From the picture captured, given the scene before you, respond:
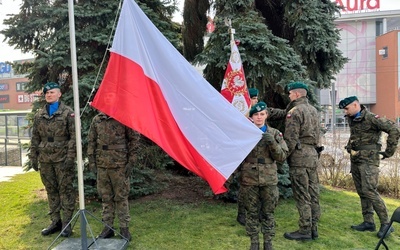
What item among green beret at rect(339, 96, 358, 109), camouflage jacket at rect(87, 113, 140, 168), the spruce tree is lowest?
camouflage jacket at rect(87, 113, 140, 168)

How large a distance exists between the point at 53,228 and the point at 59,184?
0.68m

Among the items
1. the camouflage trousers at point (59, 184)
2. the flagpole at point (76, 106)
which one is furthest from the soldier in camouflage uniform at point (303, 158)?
the camouflage trousers at point (59, 184)

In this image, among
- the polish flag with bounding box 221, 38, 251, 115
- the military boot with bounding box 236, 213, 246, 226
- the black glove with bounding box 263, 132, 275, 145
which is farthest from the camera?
the polish flag with bounding box 221, 38, 251, 115

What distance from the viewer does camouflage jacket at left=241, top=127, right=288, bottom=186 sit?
163 inches

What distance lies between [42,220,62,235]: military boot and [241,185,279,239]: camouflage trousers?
2.77 meters

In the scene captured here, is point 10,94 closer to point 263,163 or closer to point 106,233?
point 106,233

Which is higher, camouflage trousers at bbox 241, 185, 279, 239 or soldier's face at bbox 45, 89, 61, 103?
soldier's face at bbox 45, 89, 61, 103

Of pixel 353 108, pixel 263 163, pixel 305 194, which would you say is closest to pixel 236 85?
pixel 353 108

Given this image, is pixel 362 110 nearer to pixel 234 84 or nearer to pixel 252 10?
pixel 234 84

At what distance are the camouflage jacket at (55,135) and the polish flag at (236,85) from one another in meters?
2.44

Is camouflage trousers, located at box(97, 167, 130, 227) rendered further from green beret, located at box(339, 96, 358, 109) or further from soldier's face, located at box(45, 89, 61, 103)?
green beret, located at box(339, 96, 358, 109)

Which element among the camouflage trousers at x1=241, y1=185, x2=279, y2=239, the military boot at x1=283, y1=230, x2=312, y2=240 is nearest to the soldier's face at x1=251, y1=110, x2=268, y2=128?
the camouflage trousers at x1=241, y1=185, x2=279, y2=239

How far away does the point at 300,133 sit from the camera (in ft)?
16.0

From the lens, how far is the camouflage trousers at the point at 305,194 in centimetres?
480
